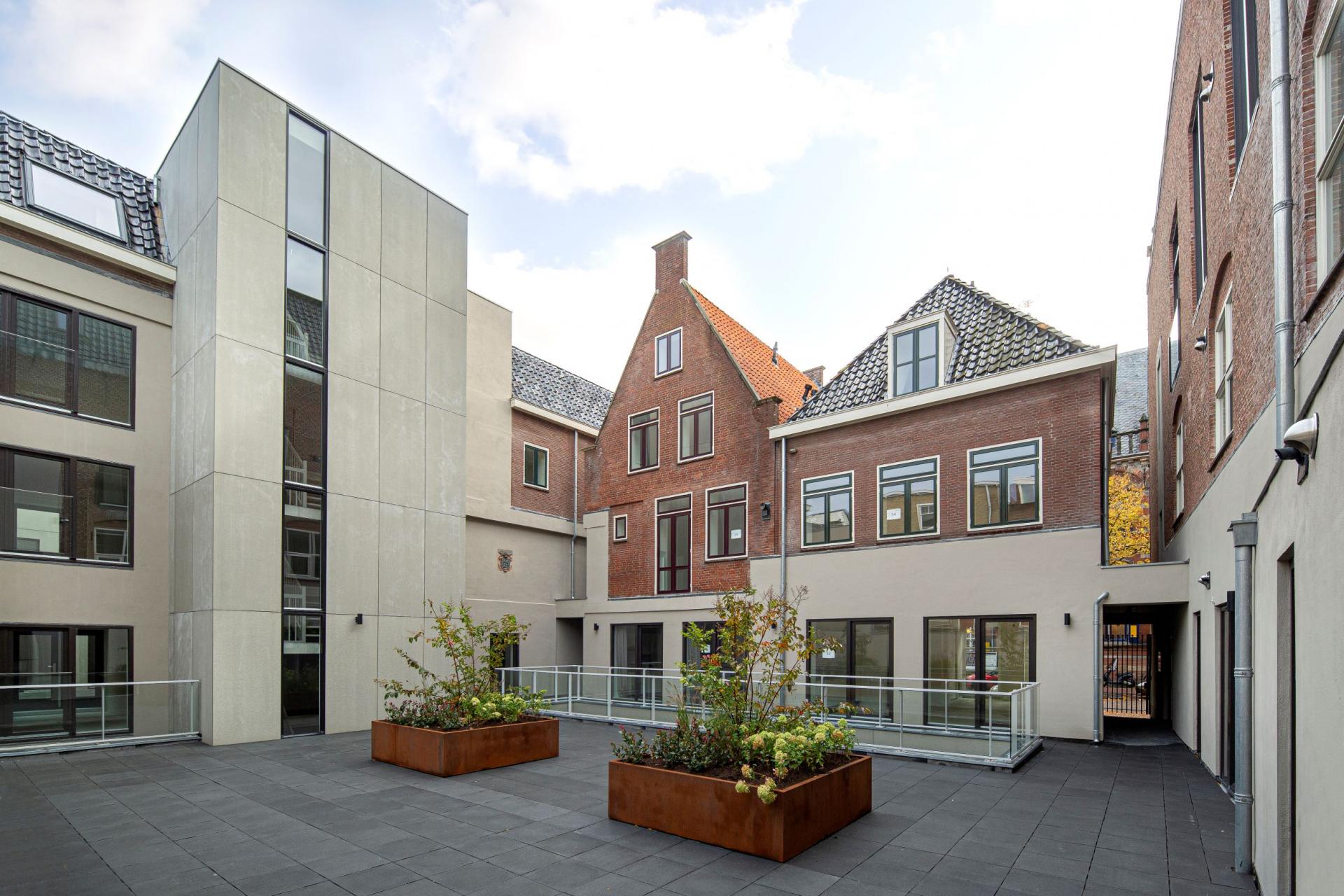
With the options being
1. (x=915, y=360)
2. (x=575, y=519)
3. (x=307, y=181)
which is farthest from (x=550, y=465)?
(x=915, y=360)

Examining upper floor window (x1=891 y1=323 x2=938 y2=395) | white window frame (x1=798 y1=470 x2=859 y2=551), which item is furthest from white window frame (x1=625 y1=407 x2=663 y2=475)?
upper floor window (x1=891 y1=323 x2=938 y2=395)

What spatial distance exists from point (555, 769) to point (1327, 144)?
31.6ft

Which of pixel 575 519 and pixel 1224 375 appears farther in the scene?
pixel 575 519

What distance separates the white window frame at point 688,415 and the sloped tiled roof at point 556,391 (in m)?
3.01

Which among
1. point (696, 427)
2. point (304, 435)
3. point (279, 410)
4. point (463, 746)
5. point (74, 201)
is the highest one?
point (74, 201)

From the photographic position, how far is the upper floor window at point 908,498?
14.5m

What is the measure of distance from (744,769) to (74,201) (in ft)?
48.4

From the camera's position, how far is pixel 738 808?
628cm

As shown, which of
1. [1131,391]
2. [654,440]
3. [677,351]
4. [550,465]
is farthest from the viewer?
[1131,391]

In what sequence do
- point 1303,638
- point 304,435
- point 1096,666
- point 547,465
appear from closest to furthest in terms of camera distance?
point 1303,638
point 1096,666
point 304,435
point 547,465

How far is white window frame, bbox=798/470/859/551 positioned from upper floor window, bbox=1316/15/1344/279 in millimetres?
11248

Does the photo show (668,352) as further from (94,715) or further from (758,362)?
(94,715)

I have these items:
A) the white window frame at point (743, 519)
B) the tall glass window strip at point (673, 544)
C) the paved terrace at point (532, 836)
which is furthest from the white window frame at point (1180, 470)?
the tall glass window strip at point (673, 544)

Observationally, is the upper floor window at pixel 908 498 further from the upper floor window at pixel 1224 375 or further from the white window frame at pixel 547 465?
the white window frame at pixel 547 465
